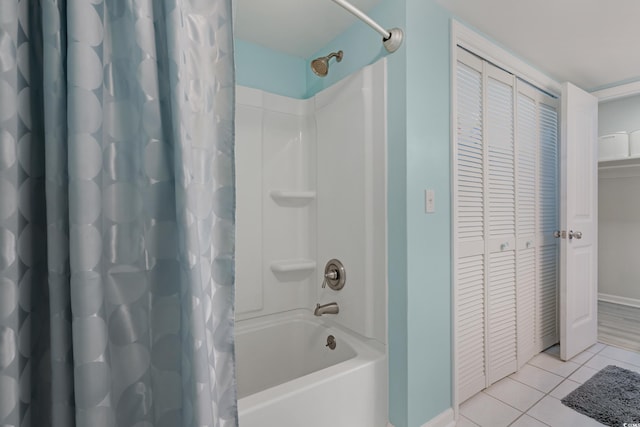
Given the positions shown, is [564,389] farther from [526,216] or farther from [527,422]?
[526,216]

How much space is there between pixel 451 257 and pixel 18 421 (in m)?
1.71

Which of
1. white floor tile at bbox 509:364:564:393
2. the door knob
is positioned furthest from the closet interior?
white floor tile at bbox 509:364:564:393

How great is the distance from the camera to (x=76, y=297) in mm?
596

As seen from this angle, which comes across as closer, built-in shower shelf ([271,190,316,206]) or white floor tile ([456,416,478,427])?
white floor tile ([456,416,478,427])

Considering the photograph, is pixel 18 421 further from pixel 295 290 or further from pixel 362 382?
pixel 295 290

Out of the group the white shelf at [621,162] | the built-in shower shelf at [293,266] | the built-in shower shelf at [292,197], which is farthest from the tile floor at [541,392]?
the white shelf at [621,162]

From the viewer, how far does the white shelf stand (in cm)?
276

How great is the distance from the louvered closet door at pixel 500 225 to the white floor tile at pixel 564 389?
0.25m

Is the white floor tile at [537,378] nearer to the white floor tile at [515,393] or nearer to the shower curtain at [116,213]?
the white floor tile at [515,393]

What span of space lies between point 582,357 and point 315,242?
7.60 ft

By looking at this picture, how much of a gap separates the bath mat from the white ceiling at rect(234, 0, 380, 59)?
2.60 meters

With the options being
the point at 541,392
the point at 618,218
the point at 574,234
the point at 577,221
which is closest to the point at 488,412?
the point at 541,392

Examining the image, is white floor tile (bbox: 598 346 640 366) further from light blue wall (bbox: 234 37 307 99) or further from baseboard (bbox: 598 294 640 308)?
light blue wall (bbox: 234 37 307 99)

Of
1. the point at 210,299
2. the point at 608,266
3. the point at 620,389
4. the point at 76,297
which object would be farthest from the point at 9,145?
the point at 608,266
